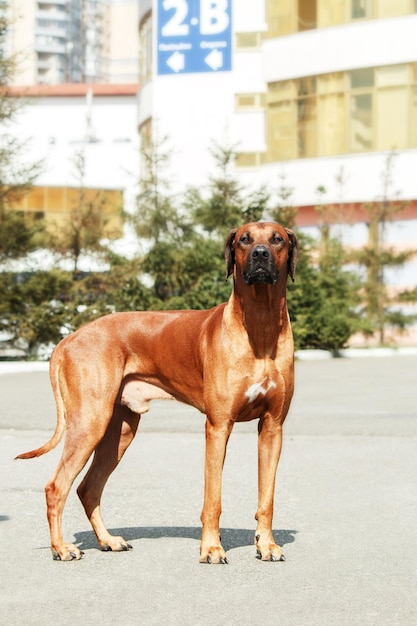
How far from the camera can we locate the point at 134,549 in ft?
24.3

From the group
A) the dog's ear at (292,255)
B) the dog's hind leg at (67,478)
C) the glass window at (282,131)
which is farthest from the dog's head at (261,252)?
the glass window at (282,131)

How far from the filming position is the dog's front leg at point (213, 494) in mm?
6945

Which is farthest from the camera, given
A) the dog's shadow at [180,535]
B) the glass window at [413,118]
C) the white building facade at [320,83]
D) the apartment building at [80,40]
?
the apartment building at [80,40]

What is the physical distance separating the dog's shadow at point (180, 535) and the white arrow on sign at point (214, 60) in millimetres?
38880

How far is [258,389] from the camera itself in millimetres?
7105

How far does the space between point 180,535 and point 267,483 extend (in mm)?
877

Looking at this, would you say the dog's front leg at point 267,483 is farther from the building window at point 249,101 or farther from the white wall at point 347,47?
the building window at point 249,101

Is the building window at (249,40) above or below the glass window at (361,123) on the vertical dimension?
above

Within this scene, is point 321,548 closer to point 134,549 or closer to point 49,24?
point 134,549

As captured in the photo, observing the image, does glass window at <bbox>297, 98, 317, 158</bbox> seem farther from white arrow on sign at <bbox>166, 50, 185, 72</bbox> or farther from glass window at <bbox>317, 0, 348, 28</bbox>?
white arrow on sign at <bbox>166, 50, 185, 72</bbox>

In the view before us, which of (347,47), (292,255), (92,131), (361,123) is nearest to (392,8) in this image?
(347,47)

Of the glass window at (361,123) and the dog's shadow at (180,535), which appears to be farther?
the glass window at (361,123)

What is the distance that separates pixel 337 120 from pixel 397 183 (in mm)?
2892

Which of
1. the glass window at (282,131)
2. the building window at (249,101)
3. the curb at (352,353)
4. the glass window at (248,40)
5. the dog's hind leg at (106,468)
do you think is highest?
the glass window at (248,40)
